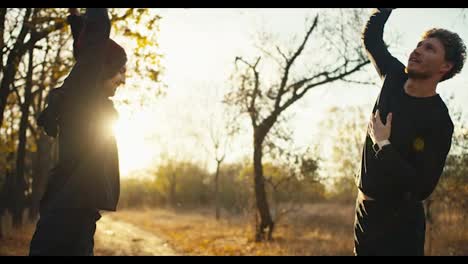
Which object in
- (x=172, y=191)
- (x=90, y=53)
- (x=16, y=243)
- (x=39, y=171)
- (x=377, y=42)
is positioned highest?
(x=377, y=42)

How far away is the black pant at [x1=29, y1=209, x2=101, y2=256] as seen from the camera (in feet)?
9.66

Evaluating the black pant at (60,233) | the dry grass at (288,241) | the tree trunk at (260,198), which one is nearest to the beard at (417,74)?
the black pant at (60,233)

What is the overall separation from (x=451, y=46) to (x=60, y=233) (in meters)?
3.14

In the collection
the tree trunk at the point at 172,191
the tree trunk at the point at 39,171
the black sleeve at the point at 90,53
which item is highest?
the black sleeve at the point at 90,53

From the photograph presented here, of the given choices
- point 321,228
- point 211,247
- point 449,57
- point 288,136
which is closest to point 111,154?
point 449,57

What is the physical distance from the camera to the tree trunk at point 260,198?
18.0 m

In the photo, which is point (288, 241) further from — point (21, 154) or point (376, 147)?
point (376, 147)

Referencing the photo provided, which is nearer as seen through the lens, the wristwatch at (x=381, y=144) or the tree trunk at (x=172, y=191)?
the wristwatch at (x=381, y=144)

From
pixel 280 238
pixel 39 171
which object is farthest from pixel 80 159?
pixel 39 171

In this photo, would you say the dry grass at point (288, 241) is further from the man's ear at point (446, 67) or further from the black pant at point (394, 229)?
the man's ear at point (446, 67)

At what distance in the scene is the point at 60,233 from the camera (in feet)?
9.72

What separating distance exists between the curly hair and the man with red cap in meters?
2.43

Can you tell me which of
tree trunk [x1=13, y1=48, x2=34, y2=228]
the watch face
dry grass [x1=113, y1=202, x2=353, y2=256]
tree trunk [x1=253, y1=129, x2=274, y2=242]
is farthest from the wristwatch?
tree trunk [x1=13, y1=48, x2=34, y2=228]

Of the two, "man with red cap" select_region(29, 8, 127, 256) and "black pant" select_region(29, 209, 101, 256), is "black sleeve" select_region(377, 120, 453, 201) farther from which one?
"black pant" select_region(29, 209, 101, 256)
